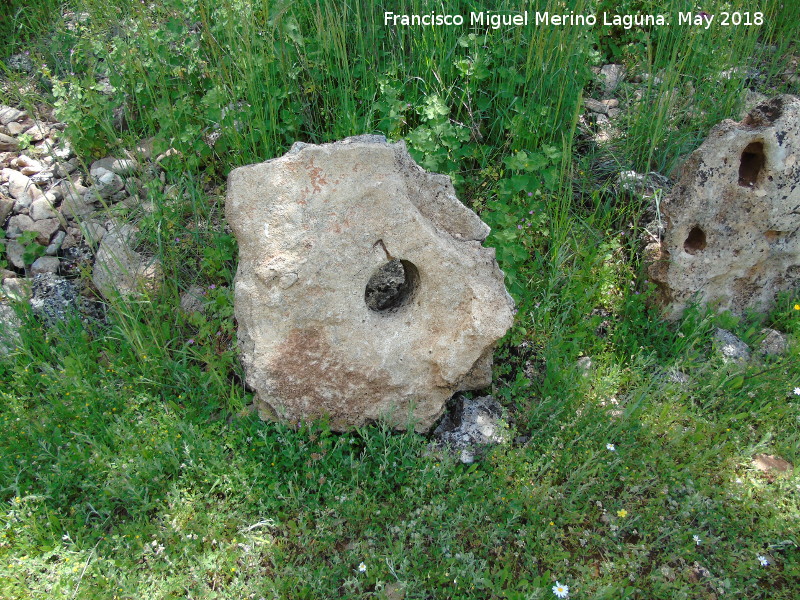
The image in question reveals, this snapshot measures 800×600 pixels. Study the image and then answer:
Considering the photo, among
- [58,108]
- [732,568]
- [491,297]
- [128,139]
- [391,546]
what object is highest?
[58,108]

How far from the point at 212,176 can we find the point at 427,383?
217 cm

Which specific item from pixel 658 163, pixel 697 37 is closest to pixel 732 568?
pixel 658 163

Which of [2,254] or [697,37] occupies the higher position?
[697,37]

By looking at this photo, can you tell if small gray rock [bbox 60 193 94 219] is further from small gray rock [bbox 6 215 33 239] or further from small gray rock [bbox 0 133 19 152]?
small gray rock [bbox 0 133 19 152]

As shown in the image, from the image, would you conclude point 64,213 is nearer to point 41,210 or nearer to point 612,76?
point 41,210

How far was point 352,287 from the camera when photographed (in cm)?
297

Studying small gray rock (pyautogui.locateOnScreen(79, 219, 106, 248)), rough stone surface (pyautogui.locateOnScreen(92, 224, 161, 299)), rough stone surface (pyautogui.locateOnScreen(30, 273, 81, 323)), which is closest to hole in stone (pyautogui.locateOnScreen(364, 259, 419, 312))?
rough stone surface (pyautogui.locateOnScreen(92, 224, 161, 299))

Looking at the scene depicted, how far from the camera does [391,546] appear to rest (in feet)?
8.97

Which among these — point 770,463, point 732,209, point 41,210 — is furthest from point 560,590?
point 41,210

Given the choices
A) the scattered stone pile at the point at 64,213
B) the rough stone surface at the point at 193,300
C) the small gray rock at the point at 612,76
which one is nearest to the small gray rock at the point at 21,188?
the scattered stone pile at the point at 64,213

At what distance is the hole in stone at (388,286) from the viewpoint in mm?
3338

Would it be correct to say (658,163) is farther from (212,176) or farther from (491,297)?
(212,176)

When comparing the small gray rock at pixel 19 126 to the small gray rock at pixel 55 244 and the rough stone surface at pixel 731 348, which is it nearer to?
the small gray rock at pixel 55 244

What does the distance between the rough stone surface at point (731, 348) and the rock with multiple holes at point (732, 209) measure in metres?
0.23
